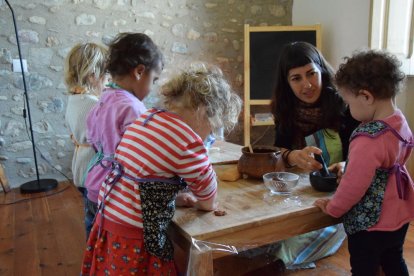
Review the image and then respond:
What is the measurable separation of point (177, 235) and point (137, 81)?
0.66 meters

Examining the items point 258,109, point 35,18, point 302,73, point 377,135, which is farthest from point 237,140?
point 377,135

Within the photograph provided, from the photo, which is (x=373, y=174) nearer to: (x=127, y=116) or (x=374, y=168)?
(x=374, y=168)

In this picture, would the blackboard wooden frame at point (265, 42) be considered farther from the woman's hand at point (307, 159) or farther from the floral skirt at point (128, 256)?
the floral skirt at point (128, 256)

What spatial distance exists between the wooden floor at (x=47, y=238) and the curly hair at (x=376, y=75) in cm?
116

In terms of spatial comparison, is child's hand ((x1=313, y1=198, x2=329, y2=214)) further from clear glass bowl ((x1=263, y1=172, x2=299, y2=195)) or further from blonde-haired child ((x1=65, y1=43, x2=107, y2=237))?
blonde-haired child ((x1=65, y1=43, x2=107, y2=237))

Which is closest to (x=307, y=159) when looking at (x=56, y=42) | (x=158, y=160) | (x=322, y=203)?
(x=322, y=203)

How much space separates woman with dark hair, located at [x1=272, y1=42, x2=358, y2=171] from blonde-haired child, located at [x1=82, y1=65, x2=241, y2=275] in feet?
2.03

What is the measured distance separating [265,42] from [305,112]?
2.28 m

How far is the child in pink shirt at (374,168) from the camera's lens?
3.30 ft

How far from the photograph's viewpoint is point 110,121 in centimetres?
132

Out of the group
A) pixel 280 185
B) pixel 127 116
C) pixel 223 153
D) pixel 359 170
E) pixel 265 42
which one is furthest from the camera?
pixel 265 42

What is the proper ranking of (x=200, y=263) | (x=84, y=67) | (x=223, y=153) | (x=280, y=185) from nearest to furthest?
(x=200, y=263) < (x=280, y=185) < (x=84, y=67) < (x=223, y=153)

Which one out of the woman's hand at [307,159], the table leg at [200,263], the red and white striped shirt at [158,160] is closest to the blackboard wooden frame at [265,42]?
the woman's hand at [307,159]

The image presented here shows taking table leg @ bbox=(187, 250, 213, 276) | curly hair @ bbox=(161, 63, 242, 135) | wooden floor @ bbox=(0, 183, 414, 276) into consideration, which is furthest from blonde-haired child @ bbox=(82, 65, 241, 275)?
wooden floor @ bbox=(0, 183, 414, 276)
